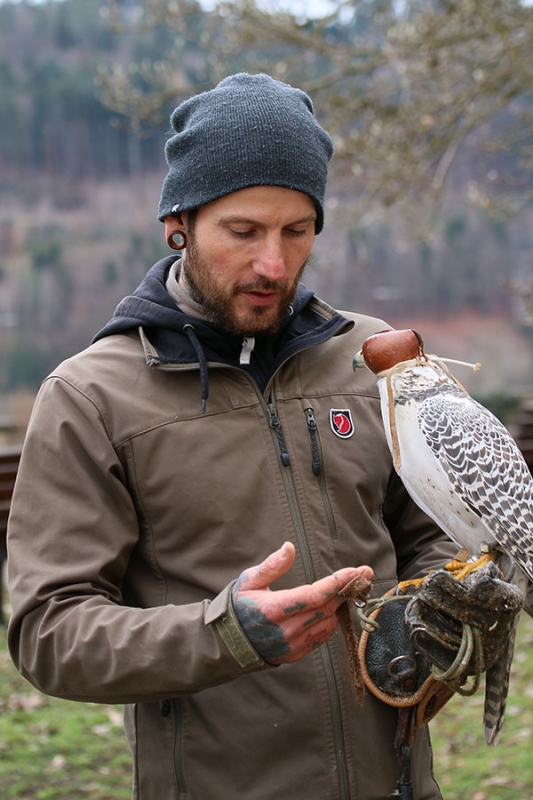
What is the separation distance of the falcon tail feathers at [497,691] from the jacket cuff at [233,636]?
0.63 meters

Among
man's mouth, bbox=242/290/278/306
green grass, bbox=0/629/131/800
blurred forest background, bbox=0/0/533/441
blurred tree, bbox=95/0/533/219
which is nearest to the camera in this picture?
man's mouth, bbox=242/290/278/306

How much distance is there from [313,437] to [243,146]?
2.12 ft

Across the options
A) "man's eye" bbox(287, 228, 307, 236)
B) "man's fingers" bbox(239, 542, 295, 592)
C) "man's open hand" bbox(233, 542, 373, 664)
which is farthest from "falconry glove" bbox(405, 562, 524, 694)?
"man's eye" bbox(287, 228, 307, 236)

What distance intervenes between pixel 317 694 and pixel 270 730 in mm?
121

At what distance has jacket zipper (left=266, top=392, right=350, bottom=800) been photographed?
1838 millimetres

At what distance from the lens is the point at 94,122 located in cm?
1756

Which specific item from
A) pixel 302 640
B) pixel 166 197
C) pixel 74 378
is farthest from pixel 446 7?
pixel 302 640

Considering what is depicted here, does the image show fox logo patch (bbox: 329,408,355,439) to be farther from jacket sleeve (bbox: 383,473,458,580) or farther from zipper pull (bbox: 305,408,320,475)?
jacket sleeve (bbox: 383,473,458,580)

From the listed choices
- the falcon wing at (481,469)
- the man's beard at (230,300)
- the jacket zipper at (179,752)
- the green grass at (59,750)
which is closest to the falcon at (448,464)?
the falcon wing at (481,469)

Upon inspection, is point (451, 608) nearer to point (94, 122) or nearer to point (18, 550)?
point (18, 550)

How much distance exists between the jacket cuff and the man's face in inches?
25.8

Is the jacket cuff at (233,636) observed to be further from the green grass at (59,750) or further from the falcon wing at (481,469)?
the green grass at (59,750)

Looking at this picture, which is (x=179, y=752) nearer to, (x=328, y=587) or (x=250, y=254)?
(x=328, y=587)

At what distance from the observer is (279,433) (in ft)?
6.32
